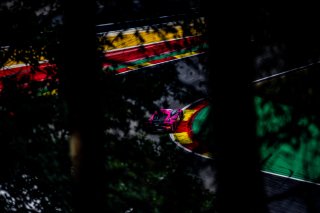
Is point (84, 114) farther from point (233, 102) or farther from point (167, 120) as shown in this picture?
point (167, 120)

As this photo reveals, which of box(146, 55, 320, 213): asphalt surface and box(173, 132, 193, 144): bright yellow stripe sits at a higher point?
box(173, 132, 193, 144): bright yellow stripe

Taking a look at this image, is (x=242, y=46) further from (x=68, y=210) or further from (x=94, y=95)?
(x=68, y=210)

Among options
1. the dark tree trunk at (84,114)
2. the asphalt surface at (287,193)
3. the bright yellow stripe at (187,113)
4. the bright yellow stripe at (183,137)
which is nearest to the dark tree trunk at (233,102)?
the dark tree trunk at (84,114)

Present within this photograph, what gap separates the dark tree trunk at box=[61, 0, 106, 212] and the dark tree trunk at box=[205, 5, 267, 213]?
1805 mm

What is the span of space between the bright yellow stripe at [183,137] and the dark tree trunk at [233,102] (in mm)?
8071

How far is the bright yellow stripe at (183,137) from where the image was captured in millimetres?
12641

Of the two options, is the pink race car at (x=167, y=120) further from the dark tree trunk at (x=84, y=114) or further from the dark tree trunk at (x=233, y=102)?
→ the dark tree trunk at (x=84, y=114)

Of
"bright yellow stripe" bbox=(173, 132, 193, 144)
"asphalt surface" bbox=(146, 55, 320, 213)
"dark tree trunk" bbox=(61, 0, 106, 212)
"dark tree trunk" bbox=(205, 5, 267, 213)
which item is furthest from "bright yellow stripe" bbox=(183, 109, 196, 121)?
"dark tree trunk" bbox=(61, 0, 106, 212)

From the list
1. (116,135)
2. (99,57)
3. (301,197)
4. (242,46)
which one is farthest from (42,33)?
(301,197)

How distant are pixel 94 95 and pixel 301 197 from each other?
8004 mm

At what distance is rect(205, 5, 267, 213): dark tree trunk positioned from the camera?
4125mm

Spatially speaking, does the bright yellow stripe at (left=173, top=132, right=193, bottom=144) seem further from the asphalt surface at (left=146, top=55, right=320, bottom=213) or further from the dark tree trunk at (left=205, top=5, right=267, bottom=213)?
the dark tree trunk at (left=205, top=5, right=267, bottom=213)

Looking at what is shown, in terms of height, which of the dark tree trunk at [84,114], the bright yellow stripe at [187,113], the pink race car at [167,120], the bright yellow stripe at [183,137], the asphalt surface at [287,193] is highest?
the dark tree trunk at [84,114]

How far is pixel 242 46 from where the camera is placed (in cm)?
417
